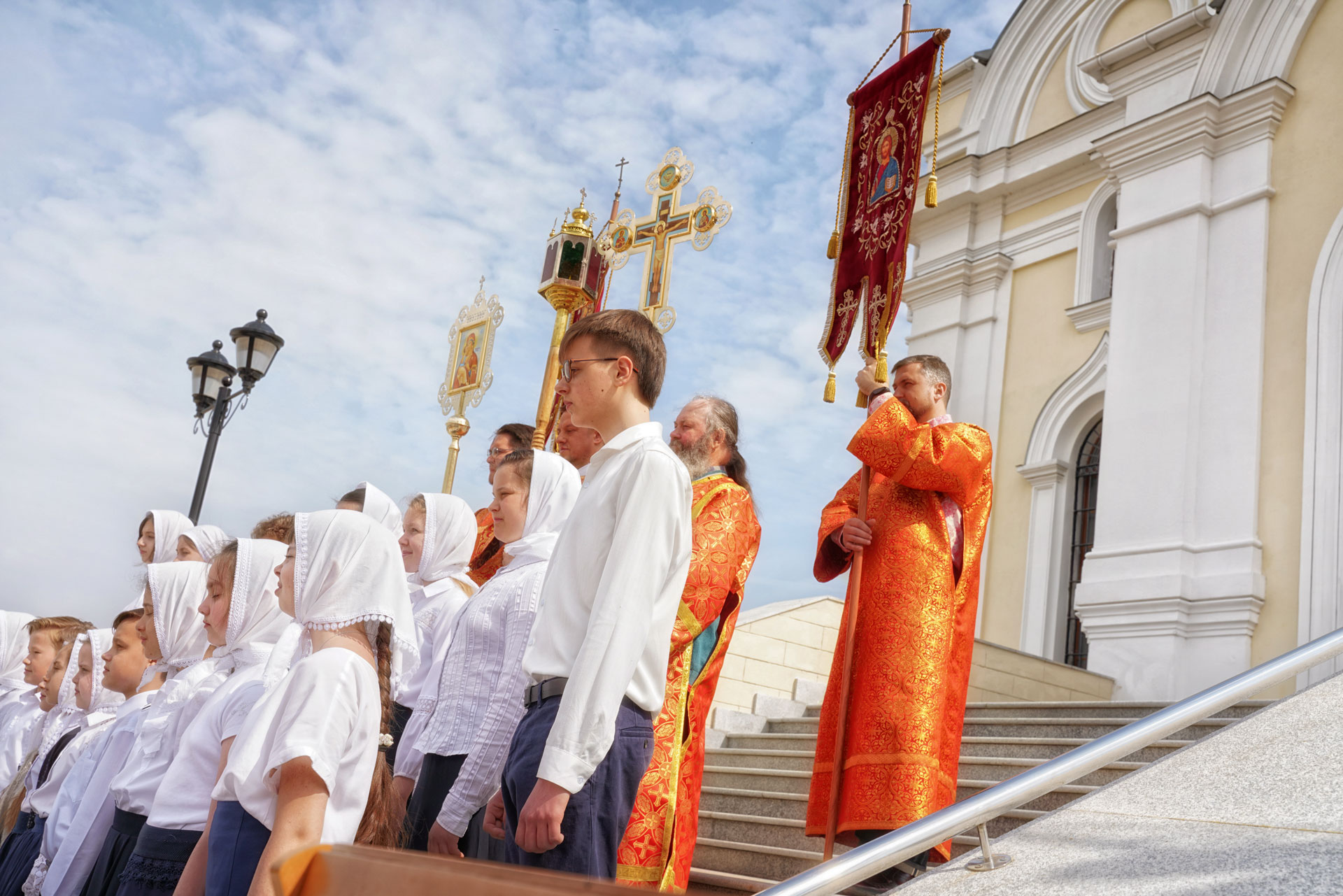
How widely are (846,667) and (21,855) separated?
12.6ft

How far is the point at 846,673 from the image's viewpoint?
4996 millimetres

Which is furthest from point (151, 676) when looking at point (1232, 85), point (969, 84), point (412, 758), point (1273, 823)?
point (969, 84)

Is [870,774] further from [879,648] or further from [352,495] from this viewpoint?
[352,495]

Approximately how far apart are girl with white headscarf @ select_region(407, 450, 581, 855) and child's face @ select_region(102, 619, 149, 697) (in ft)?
7.10

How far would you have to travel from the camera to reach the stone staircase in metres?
5.68

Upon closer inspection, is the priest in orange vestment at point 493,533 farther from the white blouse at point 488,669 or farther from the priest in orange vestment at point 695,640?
the white blouse at point 488,669

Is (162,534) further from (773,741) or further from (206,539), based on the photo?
(773,741)

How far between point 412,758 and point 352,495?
1815mm

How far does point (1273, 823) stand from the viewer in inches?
125

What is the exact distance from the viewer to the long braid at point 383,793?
297 centimetres

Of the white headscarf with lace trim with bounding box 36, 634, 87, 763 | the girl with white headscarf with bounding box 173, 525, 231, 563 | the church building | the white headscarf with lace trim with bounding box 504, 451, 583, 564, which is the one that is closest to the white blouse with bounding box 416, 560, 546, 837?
the white headscarf with lace trim with bounding box 504, 451, 583, 564

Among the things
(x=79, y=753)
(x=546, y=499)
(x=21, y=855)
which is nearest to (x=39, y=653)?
(x=21, y=855)

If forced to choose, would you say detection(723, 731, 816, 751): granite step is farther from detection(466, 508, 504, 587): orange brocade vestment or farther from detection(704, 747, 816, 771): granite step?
detection(466, 508, 504, 587): orange brocade vestment

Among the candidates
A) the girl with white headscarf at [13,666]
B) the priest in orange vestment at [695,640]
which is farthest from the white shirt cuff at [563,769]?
the girl with white headscarf at [13,666]
